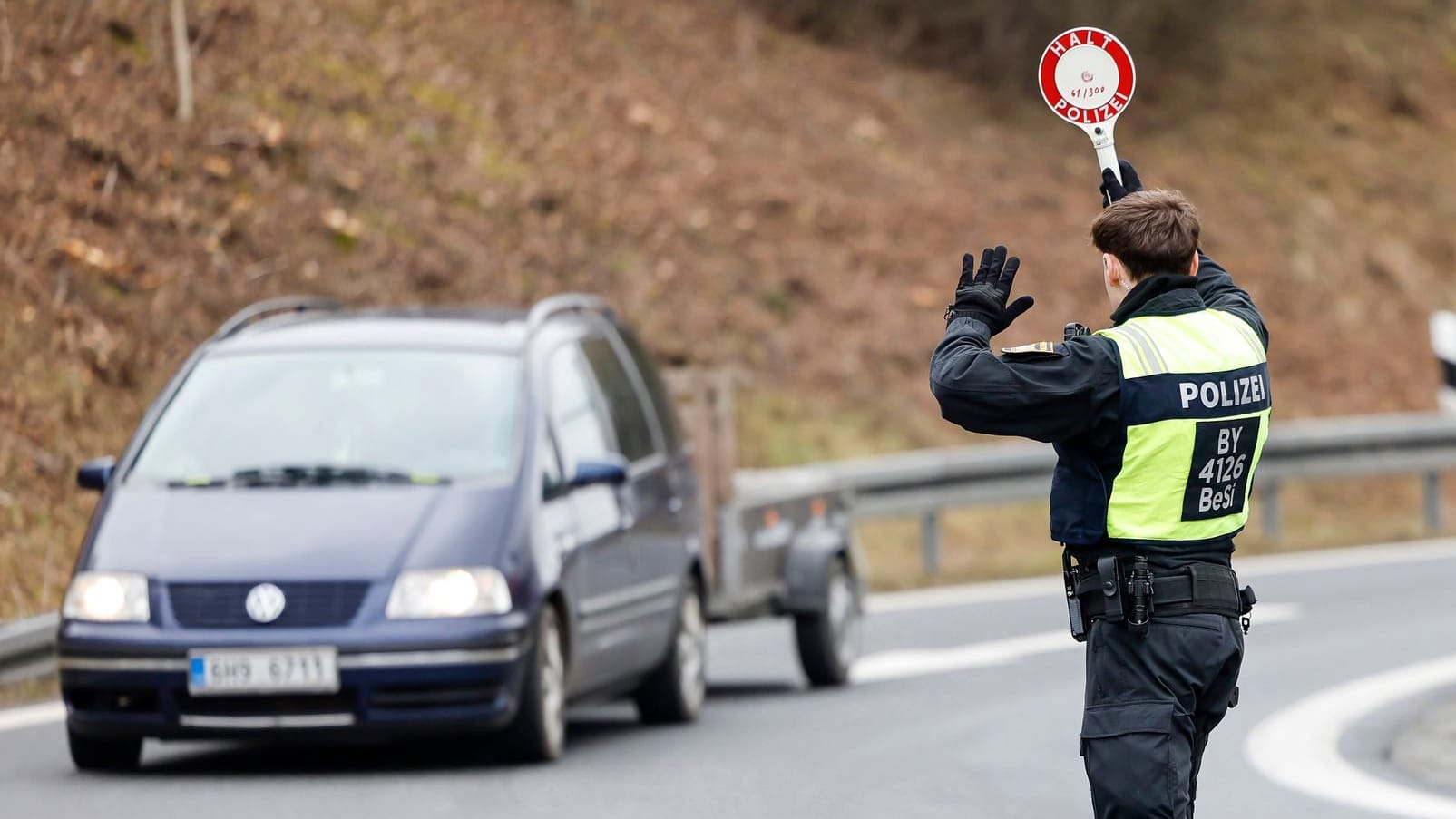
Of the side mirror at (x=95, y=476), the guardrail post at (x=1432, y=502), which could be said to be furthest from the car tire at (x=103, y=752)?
the guardrail post at (x=1432, y=502)

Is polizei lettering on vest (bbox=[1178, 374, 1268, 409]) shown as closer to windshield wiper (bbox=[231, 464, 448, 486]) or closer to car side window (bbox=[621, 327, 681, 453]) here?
windshield wiper (bbox=[231, 464, 448, 486])

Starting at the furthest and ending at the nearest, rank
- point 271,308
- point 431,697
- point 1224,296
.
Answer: point 271,308
point 431,697
point 1224,296

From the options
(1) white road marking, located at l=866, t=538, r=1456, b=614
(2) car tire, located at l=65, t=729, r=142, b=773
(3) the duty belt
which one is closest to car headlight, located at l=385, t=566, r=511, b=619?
(2) car tire, located at l=65, t=729, r=142, b=773

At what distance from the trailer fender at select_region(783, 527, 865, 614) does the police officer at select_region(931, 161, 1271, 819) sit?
6991 mm

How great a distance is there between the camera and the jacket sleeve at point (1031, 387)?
5395 millimetres

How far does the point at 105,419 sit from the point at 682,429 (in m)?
5.43

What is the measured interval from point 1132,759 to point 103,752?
507 centimetres

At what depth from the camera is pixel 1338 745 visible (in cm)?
1046

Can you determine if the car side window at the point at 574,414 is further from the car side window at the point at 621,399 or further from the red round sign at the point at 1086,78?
the red round sign at the point at 1086,78

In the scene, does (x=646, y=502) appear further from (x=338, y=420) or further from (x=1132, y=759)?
(x=1132, y=759)

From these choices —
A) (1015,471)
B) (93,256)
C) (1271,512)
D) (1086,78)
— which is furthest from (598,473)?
(1271,512)

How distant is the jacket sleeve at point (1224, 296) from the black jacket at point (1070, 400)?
233 mm

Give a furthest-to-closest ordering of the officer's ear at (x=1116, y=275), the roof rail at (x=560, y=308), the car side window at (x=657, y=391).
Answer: the car side window at (x=657, y=391)
the roof rail at (x=560, y=308)
the officer's ear at (x=1116, y=275)

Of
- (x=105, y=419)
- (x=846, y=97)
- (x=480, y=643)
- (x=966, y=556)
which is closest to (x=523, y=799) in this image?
(x=480, y=643)
